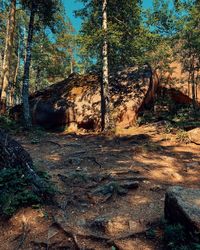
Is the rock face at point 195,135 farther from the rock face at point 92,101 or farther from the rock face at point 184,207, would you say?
the rock face at point 184,207

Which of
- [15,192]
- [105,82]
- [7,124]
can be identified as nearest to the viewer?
[15,192]

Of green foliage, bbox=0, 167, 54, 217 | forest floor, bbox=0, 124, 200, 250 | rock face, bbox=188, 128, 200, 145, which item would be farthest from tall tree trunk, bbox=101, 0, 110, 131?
green foliage, bbox=0, 167, 54, 217

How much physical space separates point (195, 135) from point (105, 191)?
24.4 feet

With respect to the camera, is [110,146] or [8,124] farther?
[8,124]

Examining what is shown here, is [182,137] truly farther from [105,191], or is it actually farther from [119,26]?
[119,26]

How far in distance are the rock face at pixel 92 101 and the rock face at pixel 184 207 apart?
36.3 feet

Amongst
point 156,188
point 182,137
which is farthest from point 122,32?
point 156,188

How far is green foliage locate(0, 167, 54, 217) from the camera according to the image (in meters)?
6.94

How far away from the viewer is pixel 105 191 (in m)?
8.12

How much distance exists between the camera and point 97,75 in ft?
65.3

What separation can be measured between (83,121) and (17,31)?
64.7 feet

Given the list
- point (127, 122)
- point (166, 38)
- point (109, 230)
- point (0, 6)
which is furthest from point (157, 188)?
point (0, 6)

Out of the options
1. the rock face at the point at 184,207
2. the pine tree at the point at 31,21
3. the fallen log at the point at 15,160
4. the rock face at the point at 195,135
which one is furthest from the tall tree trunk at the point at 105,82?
the rock face at the point at 184,207

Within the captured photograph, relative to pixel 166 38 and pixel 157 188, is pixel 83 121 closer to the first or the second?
pixel 166 38
